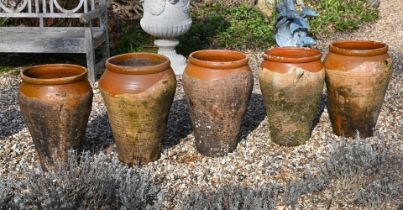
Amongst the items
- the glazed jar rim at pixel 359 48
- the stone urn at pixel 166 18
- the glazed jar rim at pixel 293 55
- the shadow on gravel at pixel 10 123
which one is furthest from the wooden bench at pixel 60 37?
the glazed jar rim at pixel 359 48

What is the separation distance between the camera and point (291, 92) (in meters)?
3.94

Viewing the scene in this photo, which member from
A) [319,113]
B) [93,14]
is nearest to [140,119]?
[319,113]

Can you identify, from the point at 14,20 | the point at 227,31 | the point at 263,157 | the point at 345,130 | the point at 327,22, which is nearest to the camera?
the point at 263,157

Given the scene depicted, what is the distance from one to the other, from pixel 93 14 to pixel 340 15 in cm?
410

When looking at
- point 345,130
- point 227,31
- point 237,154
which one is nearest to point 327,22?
point 227,31

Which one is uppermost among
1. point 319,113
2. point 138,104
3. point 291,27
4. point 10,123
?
point 138,104

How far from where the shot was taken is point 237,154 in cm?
406

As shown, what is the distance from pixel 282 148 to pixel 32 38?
117 inches

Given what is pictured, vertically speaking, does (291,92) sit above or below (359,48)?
below

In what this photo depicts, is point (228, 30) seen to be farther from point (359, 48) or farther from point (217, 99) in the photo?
point (217, 99)

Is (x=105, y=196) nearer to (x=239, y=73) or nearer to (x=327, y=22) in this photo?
(x=239, y=73)

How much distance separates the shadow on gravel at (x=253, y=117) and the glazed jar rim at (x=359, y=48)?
90 cm

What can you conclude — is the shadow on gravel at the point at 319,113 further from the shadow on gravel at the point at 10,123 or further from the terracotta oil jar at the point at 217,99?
the shadow on gravel at the point at 10,123

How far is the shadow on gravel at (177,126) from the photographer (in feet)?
14.1
